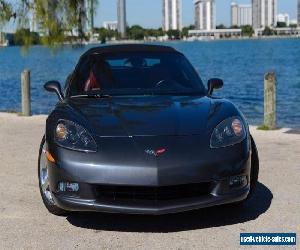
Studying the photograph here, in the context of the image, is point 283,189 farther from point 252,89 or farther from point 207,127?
point 252,89

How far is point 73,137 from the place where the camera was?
178 inches

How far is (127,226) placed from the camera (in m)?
4.62

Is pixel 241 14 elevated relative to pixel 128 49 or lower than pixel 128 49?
elevated

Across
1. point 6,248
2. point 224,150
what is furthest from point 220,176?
point 6,248

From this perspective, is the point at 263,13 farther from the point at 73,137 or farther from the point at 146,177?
the point at 146,177

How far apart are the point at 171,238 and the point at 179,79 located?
1.93 meters

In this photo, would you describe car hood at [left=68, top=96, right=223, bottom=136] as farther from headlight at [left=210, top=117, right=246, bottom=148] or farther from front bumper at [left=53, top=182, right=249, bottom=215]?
front bumper at [left=53, top=182, right=249, bottom=215]

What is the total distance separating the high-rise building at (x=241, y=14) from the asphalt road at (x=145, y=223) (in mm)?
180323

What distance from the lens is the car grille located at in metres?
4.27

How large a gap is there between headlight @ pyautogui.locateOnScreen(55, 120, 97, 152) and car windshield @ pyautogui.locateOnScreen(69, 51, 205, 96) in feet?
2.87

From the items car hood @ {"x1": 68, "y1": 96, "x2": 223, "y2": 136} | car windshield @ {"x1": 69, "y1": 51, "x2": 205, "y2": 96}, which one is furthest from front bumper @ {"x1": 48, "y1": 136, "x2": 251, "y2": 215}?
car windshield @ {"x1": 69, "y1": 51, "x2": 205, "y2": 96}

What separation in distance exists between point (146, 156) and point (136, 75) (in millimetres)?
1653

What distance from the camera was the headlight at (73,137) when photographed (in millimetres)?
4414

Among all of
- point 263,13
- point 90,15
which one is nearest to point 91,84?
point 90,15
